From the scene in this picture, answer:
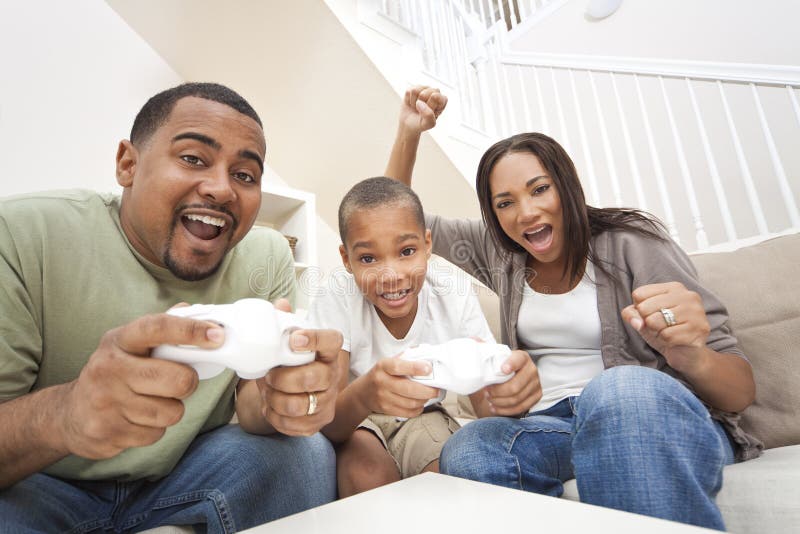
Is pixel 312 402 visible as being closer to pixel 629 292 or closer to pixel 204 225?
pixel 204 225

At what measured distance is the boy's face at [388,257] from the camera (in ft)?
3.26

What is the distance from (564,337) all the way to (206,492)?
2.44 ft

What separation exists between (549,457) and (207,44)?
2245mm

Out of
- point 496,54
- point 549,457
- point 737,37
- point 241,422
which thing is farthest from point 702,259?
point 737,37

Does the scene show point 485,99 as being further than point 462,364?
Yes

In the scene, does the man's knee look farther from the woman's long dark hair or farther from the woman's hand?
the woman's long dark hair

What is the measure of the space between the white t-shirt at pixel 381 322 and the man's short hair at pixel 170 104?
440mm

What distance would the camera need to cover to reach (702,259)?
1125mm

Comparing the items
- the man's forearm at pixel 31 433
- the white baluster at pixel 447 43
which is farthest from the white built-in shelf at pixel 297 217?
the man's forearm at pixel 31 433

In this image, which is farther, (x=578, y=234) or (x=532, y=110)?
(x=532, y=110)

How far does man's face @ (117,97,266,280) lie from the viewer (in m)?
0.78

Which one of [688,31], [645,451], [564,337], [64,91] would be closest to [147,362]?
[645,451]

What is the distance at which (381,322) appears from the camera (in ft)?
3.54

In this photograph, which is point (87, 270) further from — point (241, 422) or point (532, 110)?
point (532, 110)
